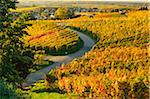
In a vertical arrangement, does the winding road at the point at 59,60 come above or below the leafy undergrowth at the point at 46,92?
below

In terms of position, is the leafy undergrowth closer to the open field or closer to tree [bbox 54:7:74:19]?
the open field

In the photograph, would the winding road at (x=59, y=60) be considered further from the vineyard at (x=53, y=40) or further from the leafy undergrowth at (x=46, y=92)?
the leafy undergrowth at (x=46, y=92)

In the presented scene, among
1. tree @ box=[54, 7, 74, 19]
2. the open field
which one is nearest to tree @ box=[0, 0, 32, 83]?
the open field

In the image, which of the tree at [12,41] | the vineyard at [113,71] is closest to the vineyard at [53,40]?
the vineyard at [113,71]

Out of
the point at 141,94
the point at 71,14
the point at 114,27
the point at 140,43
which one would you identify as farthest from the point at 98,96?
the point at 71,14

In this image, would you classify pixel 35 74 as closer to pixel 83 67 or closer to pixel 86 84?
pixel 83 67
